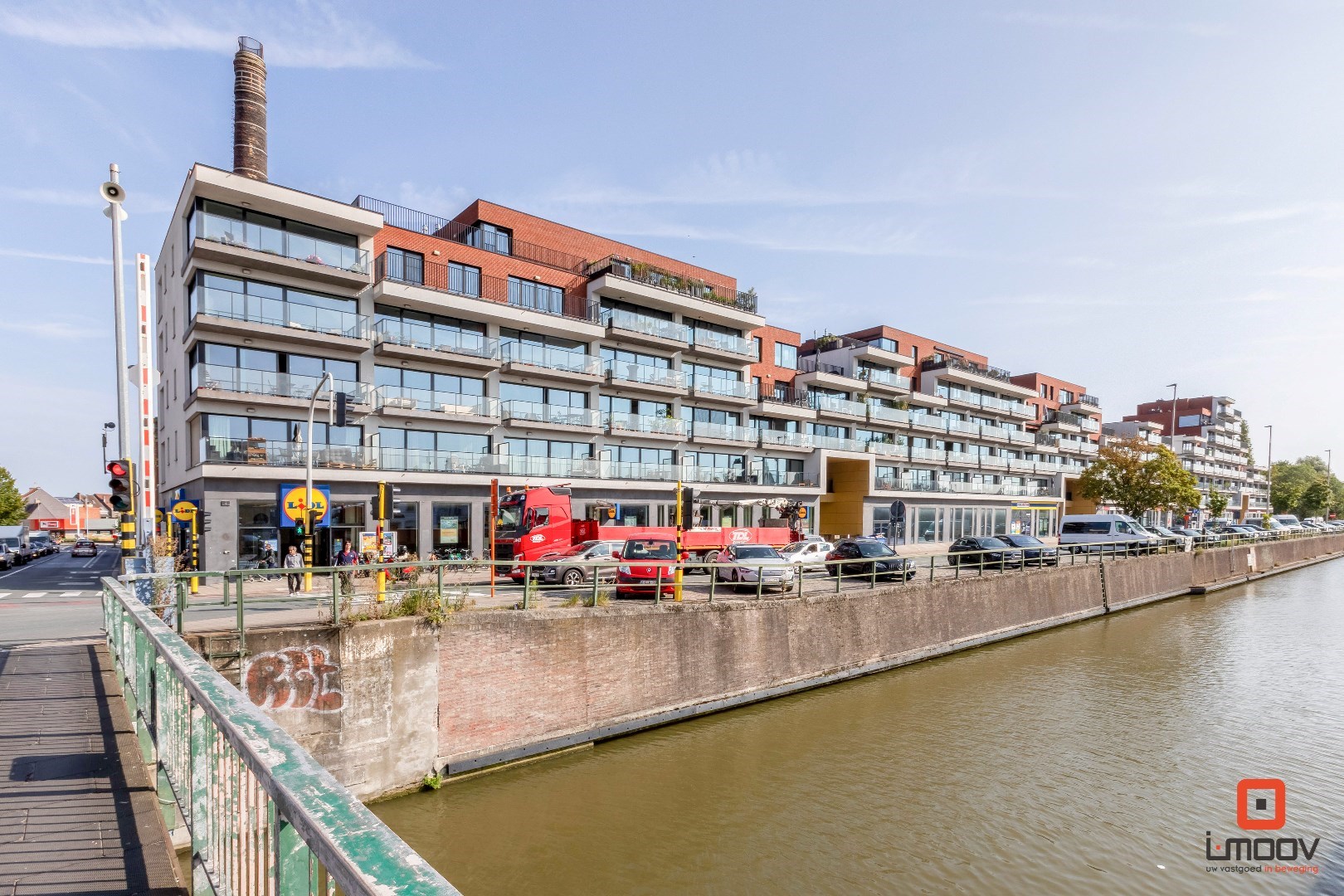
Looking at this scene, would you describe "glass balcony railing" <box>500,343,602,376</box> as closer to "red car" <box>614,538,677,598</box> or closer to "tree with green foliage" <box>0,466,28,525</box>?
"red car" <box>614,538,677,598</box>

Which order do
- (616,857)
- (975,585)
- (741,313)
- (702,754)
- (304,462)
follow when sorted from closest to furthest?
(616,857) < (702,754) < (975,585) < (304,462) < (741,313)

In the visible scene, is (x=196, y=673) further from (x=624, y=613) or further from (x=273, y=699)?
(x=624, y=613)

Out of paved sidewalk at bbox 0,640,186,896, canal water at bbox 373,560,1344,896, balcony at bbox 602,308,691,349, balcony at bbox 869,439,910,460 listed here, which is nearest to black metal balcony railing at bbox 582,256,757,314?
balcony at bbox 602,308,691,349

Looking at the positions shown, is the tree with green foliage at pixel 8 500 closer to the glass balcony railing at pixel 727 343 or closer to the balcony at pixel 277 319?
the balcony at pixel 277 319

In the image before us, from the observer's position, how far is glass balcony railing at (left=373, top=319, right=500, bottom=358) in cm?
2816

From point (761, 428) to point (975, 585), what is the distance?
20.3m

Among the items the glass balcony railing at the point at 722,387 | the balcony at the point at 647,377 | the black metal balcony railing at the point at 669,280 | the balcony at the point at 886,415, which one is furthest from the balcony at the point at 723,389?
the balcony at the point at 886,415

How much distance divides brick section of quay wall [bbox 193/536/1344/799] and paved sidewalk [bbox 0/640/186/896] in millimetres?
3333

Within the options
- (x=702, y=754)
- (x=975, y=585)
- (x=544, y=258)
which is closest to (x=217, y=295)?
(x=544, y=258)

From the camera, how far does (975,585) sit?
78.2 ft

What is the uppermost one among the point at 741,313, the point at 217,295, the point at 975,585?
the point at 741,313

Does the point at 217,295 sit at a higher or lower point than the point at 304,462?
higher

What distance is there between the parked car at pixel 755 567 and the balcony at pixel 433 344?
45.0 ft

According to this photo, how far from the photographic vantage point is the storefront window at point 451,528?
1160 inches
